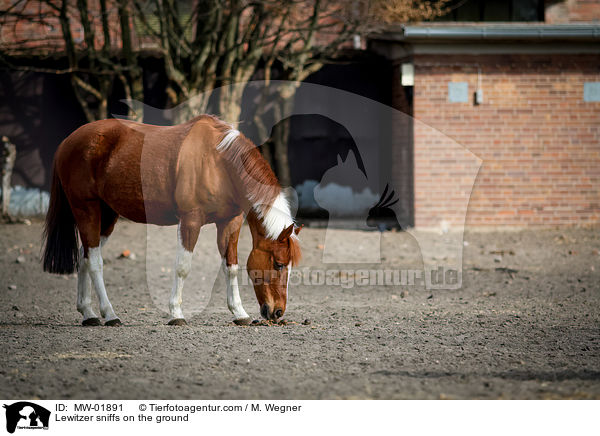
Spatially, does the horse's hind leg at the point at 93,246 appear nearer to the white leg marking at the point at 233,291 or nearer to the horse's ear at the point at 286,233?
the white leg marking at the point at 233,291

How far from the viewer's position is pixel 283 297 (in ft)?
17.1

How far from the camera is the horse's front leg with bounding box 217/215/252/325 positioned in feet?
18.7

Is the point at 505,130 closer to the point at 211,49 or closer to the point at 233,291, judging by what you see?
the point at 211,49

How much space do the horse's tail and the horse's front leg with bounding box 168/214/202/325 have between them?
3.50 feet

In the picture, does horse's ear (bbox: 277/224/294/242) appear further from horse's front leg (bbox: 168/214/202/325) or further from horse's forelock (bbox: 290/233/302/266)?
horse's front leg (bbox: 168/214/202/325)

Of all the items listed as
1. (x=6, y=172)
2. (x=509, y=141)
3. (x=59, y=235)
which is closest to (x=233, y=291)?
(x=59, y=235)

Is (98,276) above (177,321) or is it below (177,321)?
above

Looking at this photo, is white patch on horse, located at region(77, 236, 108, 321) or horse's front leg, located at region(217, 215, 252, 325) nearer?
horse's front leg, located at region(217, 215, 252, 325)

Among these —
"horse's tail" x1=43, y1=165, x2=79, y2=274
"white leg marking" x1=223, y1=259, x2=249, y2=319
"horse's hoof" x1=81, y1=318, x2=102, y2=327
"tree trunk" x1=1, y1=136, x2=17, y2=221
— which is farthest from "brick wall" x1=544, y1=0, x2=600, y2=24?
"horse's hoof" x1=81, y1=318, x2=102, y2=327

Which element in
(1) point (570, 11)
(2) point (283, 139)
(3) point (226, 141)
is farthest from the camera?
(1) point (570, 11)

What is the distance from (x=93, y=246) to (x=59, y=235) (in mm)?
487

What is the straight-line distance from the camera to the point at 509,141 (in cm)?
1191
